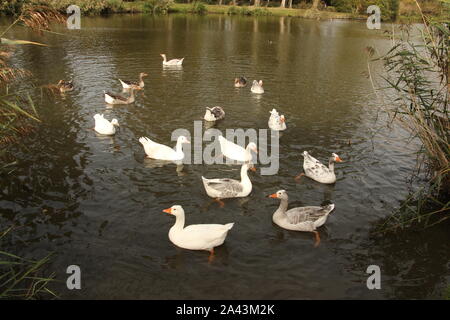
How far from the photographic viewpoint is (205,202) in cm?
1042

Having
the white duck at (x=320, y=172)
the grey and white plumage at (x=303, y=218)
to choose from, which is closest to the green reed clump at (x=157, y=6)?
the white duck at (x=320, y=172)

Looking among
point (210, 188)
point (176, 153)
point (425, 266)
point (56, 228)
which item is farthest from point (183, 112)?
point (425, 266)

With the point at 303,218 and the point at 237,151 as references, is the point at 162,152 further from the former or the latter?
the point at 303,218

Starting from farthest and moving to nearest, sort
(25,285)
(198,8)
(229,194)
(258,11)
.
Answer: (258,11), (198,8), (229,194), (25,285)

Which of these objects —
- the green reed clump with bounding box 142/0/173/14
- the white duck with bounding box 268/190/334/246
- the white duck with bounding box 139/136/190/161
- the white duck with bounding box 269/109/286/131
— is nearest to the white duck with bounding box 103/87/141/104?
the white duck with bounding box 139/136/190/161

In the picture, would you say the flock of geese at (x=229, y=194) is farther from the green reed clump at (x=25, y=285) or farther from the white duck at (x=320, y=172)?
the green reed clump at (x=25, y=285)

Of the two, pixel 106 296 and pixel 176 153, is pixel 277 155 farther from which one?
pixel 106 296

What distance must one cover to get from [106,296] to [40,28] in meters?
4.97

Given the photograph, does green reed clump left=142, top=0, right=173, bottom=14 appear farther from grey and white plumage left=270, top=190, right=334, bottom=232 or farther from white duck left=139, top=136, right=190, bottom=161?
grey and white plumage left=270, top=190, right=334, bottom=232

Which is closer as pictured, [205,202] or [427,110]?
[427,110]

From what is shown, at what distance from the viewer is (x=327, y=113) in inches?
711

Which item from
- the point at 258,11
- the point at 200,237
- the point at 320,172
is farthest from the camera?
the point at 258,11

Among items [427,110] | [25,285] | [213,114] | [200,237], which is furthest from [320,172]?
[25,285]

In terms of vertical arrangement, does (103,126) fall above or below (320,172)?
above
